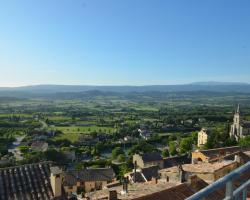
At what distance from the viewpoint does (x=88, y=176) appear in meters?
40.8

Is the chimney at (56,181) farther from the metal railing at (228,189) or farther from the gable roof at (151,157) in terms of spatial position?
the gable roof at (151,157)

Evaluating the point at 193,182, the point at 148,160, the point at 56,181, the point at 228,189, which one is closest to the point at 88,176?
the point at 148,160

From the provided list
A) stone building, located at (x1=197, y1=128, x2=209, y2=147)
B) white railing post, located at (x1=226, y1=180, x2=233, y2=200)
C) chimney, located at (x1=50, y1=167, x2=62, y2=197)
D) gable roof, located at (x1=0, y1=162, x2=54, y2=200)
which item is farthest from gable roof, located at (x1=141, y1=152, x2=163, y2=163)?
white railing post, located at (x1=226, y1=180, x2=233, y2=200)

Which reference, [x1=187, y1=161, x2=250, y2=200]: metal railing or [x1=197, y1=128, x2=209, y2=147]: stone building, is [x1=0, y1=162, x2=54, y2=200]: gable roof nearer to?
[x1=187, y1=161, x2=250, y2=200]: metal railing

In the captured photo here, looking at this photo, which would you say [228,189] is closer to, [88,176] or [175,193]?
[175,193]

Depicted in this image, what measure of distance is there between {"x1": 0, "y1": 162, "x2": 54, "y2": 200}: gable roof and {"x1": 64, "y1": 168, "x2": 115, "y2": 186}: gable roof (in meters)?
30.1

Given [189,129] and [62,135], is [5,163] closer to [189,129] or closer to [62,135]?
[62,135]

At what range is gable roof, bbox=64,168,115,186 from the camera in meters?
39.5

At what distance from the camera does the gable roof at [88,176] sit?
129ft

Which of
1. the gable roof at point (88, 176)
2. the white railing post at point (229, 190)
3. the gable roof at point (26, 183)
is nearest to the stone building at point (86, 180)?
the gable roof at point (88, 176)

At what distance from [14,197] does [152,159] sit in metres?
38.2

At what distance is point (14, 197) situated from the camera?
345 inches

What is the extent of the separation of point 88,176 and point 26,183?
106 ft

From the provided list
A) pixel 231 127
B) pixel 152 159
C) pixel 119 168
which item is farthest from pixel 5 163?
pixel 231 127
